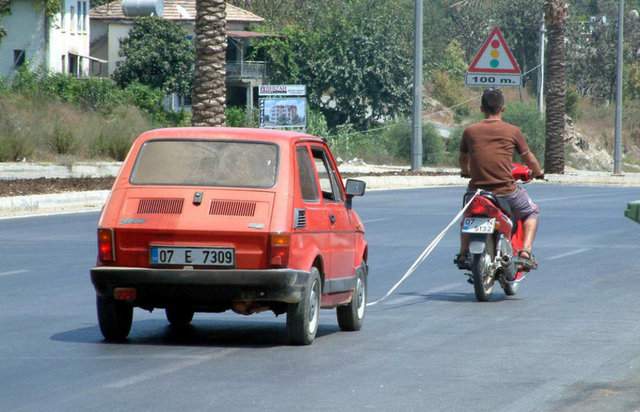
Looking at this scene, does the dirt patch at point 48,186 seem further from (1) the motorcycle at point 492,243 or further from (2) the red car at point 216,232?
(2) the red car at point 216,232

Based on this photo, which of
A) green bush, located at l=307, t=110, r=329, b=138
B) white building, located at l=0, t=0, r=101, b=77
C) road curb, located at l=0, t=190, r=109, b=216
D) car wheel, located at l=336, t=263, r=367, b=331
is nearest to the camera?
car wheel, located at l=336, t=263, r=367, b=331

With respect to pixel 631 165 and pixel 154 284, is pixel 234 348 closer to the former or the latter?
pixel 154 284

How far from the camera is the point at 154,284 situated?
9.12m

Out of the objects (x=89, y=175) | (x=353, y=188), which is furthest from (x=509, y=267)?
(x=89, y=175)

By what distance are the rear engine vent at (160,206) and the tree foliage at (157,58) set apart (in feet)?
196

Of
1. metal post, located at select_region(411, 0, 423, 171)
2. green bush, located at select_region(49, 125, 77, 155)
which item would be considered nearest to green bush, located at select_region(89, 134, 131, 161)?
green bush, located at select_region(49, 125, 77, 155)

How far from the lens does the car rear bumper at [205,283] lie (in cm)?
906

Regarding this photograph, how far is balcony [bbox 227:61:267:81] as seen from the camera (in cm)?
7525

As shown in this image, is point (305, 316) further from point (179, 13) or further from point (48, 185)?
point (179, 13)

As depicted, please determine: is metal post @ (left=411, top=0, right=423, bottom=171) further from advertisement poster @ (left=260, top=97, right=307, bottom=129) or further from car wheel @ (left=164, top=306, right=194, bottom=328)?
car wheel @ (left=164, top=306, right=194, bottom=328)

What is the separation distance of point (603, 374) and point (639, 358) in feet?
2.47

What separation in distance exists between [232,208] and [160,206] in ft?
1.70

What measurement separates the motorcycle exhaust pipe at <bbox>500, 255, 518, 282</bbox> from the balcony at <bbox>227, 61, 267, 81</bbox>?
62763 mm

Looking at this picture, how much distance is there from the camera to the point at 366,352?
928cm
